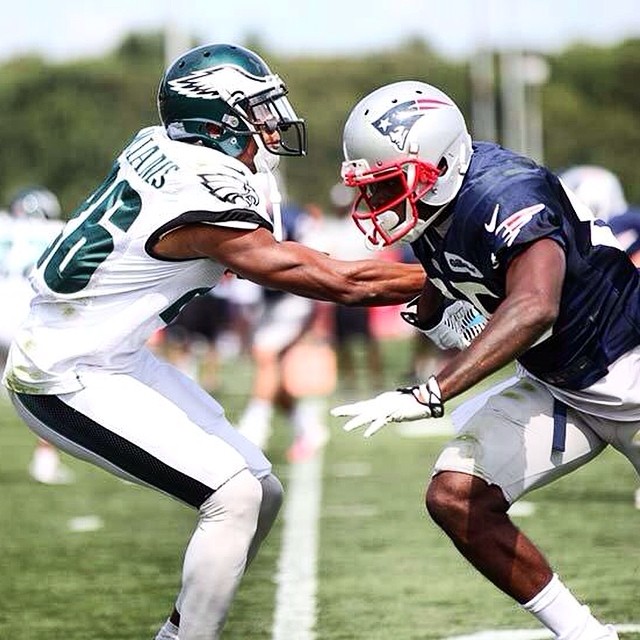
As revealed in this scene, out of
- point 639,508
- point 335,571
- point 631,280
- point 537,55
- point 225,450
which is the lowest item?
point 537,55

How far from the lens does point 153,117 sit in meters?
25.9

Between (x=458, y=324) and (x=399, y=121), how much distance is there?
705mm

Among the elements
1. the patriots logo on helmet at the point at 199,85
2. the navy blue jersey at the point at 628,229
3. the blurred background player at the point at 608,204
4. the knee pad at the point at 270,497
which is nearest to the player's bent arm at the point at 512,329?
the knee pad at the point at 270,497

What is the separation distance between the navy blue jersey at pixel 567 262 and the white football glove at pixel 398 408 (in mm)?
411

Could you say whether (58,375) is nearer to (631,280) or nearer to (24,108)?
(631,280)

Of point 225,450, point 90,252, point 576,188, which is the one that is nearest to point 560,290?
point 225,450

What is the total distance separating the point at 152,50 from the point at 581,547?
1062 inches

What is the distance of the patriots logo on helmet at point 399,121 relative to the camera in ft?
13.0

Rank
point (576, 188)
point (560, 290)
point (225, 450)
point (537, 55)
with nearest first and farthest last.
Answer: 1. point (560, 290)
2. point (225, 450)
3. point (576, 188)
4. point (537, 55)

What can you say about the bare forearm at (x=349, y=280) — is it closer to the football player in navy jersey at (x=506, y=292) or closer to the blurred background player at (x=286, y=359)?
the football player in navy jersey at (x=506, y=292)

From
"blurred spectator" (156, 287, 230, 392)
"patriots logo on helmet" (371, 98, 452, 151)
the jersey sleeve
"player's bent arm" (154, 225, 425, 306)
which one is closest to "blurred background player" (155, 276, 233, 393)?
"blurred spectator" (156, 287, 230, 392)

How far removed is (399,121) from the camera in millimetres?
3984

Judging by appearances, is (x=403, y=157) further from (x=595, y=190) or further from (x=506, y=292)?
(x=595, y=190)

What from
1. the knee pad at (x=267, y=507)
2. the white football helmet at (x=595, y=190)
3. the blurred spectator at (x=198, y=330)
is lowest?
the blurred spectator at (x=198, y=330)
